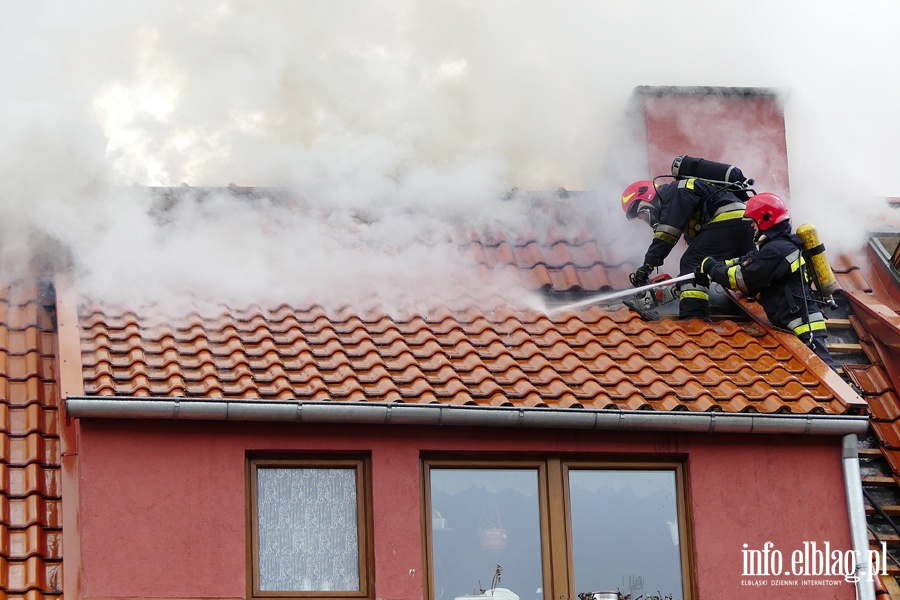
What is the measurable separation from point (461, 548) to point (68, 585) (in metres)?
2.29

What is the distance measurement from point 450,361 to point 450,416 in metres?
0.88

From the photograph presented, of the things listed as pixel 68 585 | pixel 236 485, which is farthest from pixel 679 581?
pixel 68 585

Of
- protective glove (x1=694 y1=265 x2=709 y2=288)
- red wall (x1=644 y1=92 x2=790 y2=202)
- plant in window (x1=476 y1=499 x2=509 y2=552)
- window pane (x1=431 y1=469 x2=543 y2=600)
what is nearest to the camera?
window pane (x1=431 y1=469 x2=543 y2=600)

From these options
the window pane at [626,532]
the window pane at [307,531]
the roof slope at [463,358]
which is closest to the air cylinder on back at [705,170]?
the roof slope at [463,358]

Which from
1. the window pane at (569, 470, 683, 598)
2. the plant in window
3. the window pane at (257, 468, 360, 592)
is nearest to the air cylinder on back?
the window pane at (569, 470, 683, 598)

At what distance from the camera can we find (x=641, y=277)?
12.3 metres

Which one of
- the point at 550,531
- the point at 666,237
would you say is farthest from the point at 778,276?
the point at 550,531

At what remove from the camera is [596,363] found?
36.5 feet

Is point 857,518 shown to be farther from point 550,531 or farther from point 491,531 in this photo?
point 491,531

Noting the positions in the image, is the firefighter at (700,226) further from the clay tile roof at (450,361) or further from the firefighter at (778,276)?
the clay tile roof at (450,361)

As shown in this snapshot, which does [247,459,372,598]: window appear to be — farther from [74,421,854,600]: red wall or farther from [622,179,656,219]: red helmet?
[622,179,656,219]: red helmet

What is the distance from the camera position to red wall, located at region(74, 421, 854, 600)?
9383 millimetres

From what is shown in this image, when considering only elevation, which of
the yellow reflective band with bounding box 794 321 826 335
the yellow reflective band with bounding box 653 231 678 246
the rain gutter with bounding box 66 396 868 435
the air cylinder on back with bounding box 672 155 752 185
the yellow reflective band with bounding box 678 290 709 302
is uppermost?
the air cylinder on back with bounding box 672 155 752 185

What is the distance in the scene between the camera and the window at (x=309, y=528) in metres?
9.69
